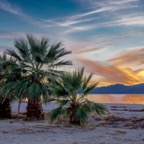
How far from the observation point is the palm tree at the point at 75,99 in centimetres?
1864

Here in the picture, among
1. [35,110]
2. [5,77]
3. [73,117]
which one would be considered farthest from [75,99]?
[5,77]

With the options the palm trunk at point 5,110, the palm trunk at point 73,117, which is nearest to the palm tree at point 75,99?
the palm trunk at point 73,117

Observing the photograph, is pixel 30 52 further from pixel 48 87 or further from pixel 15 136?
pixel 15 136

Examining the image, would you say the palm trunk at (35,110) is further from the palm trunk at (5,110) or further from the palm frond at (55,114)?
the palm frond at (55,114)

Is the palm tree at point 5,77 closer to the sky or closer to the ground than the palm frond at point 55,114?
closer to the sky

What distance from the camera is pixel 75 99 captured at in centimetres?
1922

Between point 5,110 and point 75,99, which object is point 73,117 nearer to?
point 75,99

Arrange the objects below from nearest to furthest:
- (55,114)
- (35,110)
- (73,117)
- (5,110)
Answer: (55,114) < (73,117) < (35,110) < (5,110)

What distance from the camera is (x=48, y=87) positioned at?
22.4 metres

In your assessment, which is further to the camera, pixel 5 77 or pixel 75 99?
pixel 5 77

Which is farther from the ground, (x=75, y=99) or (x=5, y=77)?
(x=5, y=77)

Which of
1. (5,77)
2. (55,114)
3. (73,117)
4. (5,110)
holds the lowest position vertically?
(73,117)

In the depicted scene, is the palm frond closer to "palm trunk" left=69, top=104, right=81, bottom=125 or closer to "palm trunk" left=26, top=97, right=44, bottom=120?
"palm trunk" left=69, top=104, right=81, bottom=125

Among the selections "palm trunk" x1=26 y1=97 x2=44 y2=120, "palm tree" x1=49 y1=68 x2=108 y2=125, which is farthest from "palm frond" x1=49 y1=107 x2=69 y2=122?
"palm trunk" x1=26 y1=97 x2=44 y2=120
